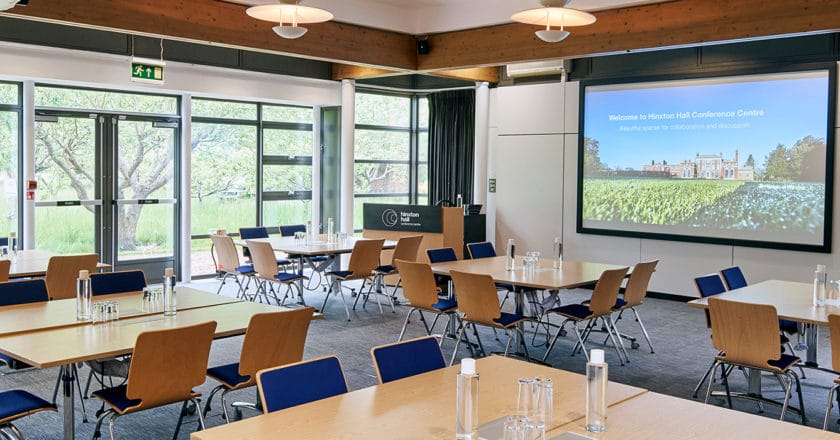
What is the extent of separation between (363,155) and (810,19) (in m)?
7.68

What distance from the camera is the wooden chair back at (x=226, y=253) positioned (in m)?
9.01

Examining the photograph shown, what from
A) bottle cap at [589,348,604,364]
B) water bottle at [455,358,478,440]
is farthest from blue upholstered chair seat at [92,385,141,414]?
bottle cap at [589,348,604,364]

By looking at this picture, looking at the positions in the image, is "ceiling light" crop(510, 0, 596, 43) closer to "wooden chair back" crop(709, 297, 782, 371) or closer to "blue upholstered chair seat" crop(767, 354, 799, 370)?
"wooden chair back" crop(709, 297, 782, 371)

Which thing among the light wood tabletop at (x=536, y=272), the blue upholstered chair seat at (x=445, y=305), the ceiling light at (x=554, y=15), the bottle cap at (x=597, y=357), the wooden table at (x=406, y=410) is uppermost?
the ceiling light at (x=554, y=15)

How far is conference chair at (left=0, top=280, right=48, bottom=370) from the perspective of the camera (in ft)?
16.1

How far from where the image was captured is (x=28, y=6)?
250 inches

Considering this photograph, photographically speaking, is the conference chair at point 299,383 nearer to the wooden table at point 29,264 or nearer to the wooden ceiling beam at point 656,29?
the wooden table at point 29,264

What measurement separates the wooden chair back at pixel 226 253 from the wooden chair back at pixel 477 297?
3.69 m

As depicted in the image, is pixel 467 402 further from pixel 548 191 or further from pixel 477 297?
pixel 548 191

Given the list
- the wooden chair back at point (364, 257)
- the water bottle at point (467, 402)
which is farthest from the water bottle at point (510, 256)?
the water bottle at point (467, 402)

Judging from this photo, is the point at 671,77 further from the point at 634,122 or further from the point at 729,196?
the point at 729,196

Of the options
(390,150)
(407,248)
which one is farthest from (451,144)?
(407,248)

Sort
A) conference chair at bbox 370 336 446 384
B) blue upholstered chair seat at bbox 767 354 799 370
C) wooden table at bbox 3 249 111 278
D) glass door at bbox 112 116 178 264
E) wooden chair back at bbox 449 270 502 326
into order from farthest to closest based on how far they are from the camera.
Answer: glass door at bbox 112 116 178 264 → wooden table at bbox 3 249 111 278 → wooden chair back at bbox 449 270 502 326 → blue upholstered chair seat at bbox 767 354 799 370 → conference chair at bbox 370 336 446 384

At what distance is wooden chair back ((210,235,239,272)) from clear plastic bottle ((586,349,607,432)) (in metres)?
6.81
